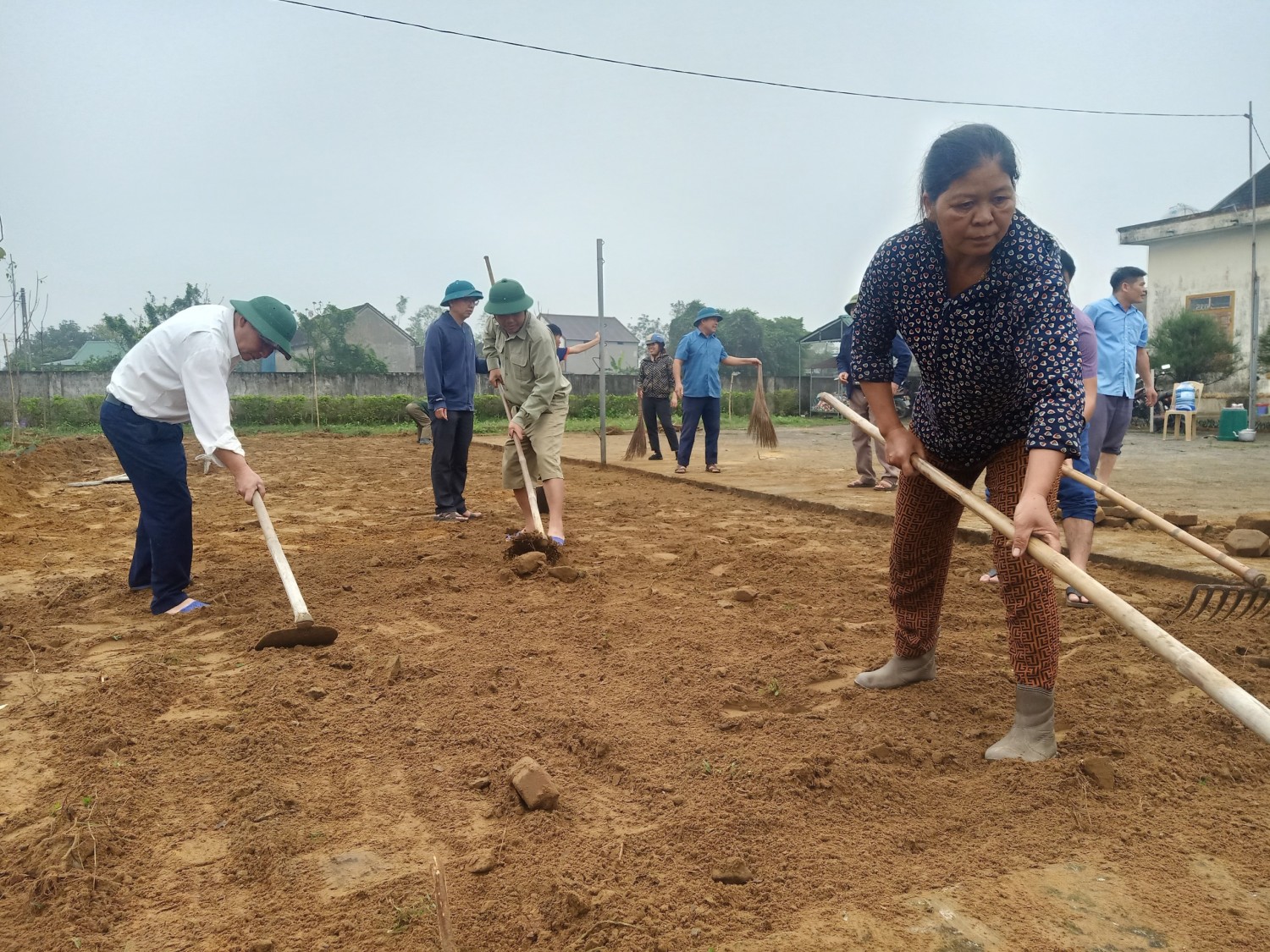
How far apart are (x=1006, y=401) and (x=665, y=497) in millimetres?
5710

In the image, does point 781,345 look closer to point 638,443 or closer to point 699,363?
point 638,443

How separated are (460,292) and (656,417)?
5195mm

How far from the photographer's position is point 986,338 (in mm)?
2410

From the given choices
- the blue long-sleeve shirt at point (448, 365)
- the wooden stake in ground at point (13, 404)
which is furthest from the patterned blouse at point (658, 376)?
the wooden stake in ground at point (13, 404)

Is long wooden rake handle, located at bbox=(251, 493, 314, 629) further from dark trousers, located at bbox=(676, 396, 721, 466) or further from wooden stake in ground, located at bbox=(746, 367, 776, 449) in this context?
wooden stake in ground, located at bbox=(746, 367, 776, 449)

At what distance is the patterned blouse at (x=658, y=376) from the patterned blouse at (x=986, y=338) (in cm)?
810

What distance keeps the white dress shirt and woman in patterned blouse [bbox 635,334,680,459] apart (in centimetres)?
699

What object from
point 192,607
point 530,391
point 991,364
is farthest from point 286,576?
point 991,364

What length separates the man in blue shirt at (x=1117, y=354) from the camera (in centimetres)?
479

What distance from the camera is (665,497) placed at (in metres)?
8.12

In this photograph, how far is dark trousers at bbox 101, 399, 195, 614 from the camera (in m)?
4.16

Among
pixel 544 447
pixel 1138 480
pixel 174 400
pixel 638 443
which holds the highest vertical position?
pixel 174 400

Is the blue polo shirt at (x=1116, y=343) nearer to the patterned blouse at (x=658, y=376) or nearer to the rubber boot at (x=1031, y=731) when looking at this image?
the rubber boot at (x=1031, y=731)

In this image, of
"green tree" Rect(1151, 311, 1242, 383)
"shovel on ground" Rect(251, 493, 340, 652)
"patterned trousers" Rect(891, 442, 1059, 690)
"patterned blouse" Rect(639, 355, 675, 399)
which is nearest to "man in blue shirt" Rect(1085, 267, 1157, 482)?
"patterned trousers" Rect(891, 442, 1059, 690)
